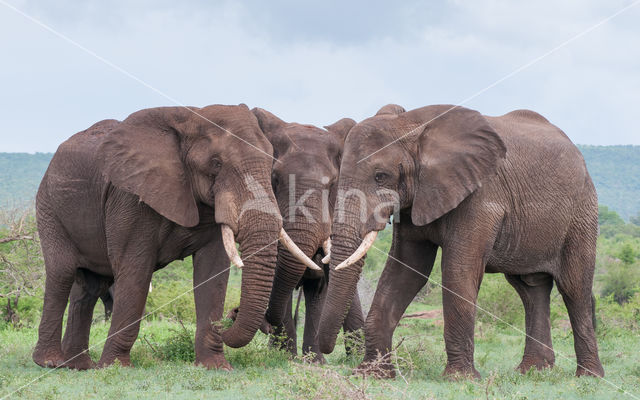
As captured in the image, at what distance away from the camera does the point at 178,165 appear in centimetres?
800

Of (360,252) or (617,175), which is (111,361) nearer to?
(360,252)

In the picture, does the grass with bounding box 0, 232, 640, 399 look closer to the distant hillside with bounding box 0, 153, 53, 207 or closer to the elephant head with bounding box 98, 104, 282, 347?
the elephant head with bounding box 98, 104, 282, 347

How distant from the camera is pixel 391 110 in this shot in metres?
7.95

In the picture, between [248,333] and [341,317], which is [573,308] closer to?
[341,317]

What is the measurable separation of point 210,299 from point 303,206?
1.49m

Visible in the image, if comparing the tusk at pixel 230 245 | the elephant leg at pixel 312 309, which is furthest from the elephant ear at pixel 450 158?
the elephant leg at pixel 312 309

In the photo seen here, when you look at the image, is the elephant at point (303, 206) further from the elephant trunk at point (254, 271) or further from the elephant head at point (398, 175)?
the elephant head at point (398, 175)

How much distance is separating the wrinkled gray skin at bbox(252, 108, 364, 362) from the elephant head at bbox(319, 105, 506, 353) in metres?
1.44

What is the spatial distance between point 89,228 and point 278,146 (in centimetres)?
232

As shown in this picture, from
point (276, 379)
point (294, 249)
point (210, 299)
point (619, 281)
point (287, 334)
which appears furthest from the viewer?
point (619, 281)

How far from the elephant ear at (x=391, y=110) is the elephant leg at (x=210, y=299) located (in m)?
2.05

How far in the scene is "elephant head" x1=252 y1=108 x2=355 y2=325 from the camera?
29.0 ft

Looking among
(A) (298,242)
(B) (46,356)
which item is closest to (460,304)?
(A) (298,242)

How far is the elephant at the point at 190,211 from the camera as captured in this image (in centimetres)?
747
